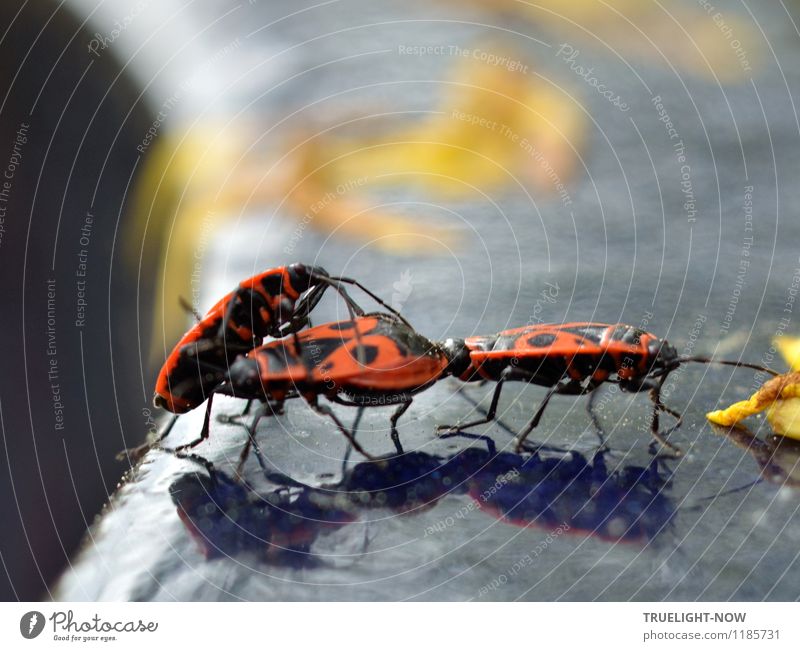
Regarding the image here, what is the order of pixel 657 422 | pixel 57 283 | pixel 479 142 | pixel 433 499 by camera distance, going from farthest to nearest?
pixel 479 142 < pixel 57 283 < pixel 657 422 < pixel 433 499

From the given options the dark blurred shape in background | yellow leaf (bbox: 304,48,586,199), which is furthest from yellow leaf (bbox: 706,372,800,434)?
the dark blurred shape in background

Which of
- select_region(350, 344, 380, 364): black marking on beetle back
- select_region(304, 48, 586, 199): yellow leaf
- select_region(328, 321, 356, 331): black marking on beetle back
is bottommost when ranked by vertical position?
select_region(350, 344, 380, 364): black marking on beetle back

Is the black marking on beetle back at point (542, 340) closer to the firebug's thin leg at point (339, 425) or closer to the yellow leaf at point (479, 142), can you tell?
the firebug's thin leg at point (339, 425)

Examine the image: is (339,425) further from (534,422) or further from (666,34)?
(666,34)

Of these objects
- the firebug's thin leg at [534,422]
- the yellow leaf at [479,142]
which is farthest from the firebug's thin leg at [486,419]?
the yellow leaf at [479,142]

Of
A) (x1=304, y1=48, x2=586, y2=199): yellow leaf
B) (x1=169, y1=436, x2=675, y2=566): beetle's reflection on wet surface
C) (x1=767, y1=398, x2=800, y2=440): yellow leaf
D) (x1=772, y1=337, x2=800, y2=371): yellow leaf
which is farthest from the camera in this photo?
(x1=304, y1=48, x2=586, y2=199): yellow leaf

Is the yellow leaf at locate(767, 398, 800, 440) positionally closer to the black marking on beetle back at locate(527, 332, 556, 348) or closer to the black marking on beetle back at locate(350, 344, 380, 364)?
the black marking on beetle back at locate(527, 332, 556, 348)

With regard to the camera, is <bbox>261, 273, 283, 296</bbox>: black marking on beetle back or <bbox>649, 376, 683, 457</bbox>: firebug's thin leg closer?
<bbox>649, 376, 683, 457</bbox>: firebug's thin leg

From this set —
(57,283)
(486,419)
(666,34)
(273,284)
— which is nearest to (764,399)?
(486,419)

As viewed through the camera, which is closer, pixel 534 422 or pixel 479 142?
pixel 534 422

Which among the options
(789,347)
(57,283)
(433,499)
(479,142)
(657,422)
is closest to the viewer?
(433,499)

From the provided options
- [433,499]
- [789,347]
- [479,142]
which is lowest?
[433,499]

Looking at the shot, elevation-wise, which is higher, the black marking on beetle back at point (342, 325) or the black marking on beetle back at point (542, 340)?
the black marking on beetle back at point (342, 325)

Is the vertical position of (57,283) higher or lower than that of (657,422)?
higher
